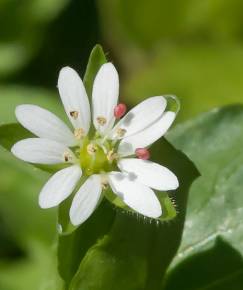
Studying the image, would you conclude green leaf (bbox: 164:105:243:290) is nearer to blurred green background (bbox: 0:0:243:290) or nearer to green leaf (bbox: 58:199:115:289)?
green leaf (bbox: 58:199:115:289)

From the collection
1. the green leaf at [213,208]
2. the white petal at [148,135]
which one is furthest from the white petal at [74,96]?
the green leaf at [213,208]

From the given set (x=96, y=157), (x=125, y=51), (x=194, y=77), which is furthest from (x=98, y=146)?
(x=125, y=51)

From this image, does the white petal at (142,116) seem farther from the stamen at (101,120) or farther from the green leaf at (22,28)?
the green leaf at (22,28)

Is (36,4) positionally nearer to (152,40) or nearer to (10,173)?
(152,40)

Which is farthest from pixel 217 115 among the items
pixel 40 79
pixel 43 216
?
pixel 40 79

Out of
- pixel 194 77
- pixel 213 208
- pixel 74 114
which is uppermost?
pixel 74 114

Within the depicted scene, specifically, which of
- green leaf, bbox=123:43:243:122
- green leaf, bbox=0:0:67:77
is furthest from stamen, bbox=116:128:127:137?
green leaf, bbox=0:0:67:77

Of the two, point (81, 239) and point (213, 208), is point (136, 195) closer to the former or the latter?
point (81, 239)
